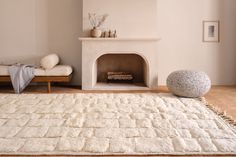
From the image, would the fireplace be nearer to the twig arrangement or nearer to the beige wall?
the beige wall

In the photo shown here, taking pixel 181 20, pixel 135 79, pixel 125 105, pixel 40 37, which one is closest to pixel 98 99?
pixel 125 105

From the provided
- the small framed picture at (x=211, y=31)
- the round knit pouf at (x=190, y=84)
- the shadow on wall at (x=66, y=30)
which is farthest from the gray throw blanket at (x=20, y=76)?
the small framed picture at (x=211, y=31)

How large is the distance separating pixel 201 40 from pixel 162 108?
8.31 feet

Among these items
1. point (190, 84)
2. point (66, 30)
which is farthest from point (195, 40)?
point (66, 30)

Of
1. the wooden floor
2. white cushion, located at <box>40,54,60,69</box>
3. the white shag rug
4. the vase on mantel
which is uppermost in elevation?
the vase on mantel

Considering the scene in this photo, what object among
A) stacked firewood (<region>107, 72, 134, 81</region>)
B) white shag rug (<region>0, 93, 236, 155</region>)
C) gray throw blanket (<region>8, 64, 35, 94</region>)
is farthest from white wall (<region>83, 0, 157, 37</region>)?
white shag rug (<region>0, 93, 236, 155</region>)

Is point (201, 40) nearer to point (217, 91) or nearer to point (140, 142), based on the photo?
point (217, 91)

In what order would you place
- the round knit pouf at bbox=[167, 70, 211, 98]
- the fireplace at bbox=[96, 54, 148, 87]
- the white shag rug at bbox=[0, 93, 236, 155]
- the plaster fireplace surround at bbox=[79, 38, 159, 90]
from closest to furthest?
the white shag rug at bbox=[0, 93, 236, 155], the round knit pouf at bbox=[167, 70, 211, 98], the plaster fireplace surround at bbox=[79, 38, 159, 90], the fireplace at bbox=[96, 54, 148, 87]

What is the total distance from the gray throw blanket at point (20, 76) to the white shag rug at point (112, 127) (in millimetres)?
603

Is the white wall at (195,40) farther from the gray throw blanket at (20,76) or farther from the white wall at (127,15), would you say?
the gray throw blanket at (20,76)

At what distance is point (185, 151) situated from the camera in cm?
230

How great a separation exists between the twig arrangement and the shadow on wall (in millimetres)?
322

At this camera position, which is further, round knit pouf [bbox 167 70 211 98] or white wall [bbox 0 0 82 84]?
white wall [bbox 0 0 82 84]

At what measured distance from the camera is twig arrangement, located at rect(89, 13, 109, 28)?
539 cm
